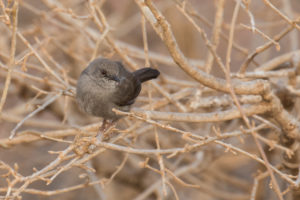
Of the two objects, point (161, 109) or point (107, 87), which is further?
point (161, 109)

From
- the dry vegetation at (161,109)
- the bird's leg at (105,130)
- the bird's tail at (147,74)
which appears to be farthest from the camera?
the bird's tail at (147,74)

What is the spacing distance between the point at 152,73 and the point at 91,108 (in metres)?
0.65

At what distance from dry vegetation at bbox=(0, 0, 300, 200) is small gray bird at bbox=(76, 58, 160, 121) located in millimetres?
145

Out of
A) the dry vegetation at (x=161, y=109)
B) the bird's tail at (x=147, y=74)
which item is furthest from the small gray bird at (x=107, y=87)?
the dry vegetation at (x=161, y=109)

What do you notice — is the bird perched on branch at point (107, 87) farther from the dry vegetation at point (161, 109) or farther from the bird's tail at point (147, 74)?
the dry vegetation at point (161, 109)

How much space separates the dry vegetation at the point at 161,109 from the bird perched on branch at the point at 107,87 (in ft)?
0.47

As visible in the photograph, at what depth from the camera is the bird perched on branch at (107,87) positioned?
12.9 ft

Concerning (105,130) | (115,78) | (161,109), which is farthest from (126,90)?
(161,109)

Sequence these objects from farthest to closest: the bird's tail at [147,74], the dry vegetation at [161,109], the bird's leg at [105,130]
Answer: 1. the bird's tail at [147,74]
2. the bird's leg at [105,130]
3. the dry vegetation at [161,109]

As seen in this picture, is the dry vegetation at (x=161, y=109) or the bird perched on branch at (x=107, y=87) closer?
the dry vegetation at (x=161, y=109)

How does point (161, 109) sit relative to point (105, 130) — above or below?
below

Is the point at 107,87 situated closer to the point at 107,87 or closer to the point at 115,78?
the point at 107,87

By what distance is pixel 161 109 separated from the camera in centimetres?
518

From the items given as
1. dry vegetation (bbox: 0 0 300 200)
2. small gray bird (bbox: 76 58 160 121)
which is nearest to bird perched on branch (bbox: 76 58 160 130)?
small gray bird (bbox: 76 58 160 121)
